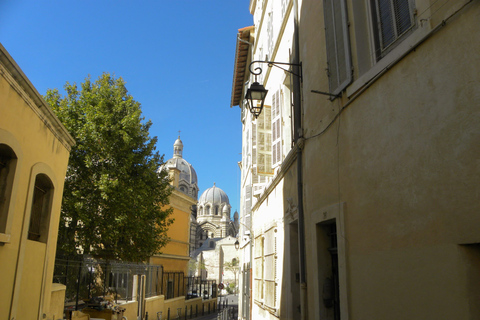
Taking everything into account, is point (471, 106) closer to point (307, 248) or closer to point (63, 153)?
point (307, 248)

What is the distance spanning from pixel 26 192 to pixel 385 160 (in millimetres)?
5577

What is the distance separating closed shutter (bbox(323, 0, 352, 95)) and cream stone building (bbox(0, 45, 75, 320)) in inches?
173

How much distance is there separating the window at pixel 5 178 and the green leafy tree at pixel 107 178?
9.07 m

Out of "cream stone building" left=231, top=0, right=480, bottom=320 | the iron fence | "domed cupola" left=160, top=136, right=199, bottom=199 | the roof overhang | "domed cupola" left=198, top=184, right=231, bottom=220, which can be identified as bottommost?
the iron fence

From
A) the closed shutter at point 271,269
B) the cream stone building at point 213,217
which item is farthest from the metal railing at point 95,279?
the cream stone building at point 213,217

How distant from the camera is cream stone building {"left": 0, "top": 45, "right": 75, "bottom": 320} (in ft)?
19.3

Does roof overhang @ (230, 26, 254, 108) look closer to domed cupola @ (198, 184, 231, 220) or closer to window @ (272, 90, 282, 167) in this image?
window @ (272, 90, 282, 167)

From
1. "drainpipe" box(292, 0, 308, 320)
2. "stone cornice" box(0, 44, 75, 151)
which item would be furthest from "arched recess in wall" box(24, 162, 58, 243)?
"drainpipe" box(292, 0, 308, 320)

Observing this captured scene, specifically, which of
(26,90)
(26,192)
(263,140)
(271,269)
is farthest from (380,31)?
(263,140)

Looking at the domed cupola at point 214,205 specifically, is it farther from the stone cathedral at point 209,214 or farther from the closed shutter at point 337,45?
the closed shutter at point 337,45

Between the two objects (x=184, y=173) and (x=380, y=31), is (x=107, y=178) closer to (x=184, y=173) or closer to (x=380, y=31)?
(x=380, y=31)

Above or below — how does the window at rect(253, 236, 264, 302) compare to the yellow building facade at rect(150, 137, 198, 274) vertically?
below

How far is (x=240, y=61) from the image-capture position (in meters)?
21.1

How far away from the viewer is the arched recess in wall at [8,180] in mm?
5867
